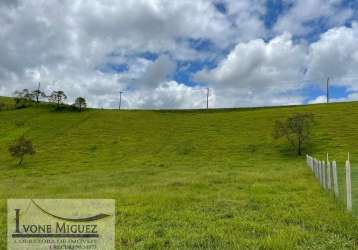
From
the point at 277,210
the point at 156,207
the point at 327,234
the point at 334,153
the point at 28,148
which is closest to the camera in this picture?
the point at 327,234

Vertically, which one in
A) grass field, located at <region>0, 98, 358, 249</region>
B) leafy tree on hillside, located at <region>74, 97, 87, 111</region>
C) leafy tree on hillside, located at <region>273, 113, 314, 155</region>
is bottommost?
grass field, located at <region>0, 98, 358, 249</region>

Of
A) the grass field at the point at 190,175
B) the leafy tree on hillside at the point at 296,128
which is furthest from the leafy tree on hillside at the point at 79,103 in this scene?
the leafy tree on hillside at the point at 296,128

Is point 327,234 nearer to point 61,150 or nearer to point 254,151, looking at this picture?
point 254,151

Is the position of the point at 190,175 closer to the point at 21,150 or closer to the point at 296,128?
the point at 296,128

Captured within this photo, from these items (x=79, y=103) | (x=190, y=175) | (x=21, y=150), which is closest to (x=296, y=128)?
(x=190, y=175)

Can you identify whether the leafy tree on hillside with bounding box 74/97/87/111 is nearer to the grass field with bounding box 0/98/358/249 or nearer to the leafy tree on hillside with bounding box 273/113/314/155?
the grass field with bounding box 0/98/358/249

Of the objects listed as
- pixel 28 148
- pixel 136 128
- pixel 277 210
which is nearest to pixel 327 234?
pixel 277 210

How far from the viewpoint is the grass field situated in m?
8.66

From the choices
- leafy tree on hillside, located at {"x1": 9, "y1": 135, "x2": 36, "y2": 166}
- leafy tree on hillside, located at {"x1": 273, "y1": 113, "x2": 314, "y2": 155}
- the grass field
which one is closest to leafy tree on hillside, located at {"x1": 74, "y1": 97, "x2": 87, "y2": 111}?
the grass field

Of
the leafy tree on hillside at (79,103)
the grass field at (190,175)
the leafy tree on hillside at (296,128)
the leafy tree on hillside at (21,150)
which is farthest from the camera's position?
the leafy tree on hillside at (79,103)

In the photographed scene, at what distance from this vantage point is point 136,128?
7381 centimetres

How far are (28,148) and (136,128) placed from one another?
27.9 meters

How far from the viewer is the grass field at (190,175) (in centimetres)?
866

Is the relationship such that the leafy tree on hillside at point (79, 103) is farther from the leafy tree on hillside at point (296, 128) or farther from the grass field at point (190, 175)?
the leafy tree on hillside at point (296, 128)
